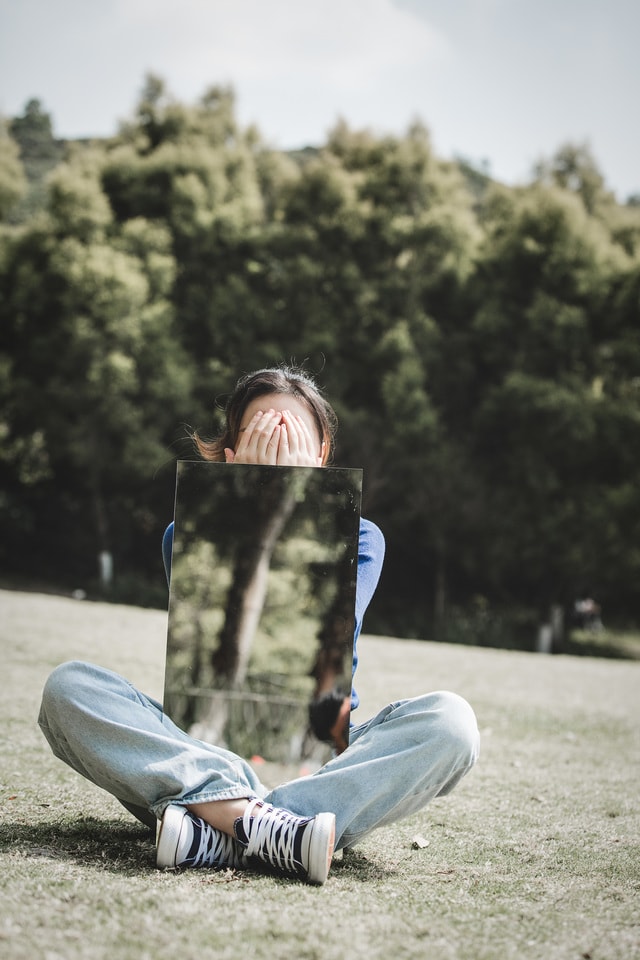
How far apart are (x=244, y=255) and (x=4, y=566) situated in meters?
6.79

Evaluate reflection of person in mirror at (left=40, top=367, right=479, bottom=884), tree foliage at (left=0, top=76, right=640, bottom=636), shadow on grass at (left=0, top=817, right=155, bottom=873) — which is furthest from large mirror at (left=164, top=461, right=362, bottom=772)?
tree foliage at (left=0, top=76, right=640, bottom=636)

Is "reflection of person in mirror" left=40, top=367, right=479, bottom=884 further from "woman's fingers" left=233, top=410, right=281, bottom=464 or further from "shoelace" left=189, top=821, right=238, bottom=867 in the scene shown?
"woman's fingers" left=233, top=410, right=281, bottom=464

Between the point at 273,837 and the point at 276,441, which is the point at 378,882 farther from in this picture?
the point at 276,441

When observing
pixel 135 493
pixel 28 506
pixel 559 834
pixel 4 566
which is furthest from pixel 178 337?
pixel 559 834

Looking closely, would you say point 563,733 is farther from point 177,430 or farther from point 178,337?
point 178,337

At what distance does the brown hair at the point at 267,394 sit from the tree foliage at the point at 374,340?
977 centimetres

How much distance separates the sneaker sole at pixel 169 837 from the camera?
6.05 ft

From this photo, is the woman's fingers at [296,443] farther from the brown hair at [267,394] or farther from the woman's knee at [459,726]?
the woman's knee at [459,726]

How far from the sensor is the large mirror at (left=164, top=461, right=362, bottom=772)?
6.77ft

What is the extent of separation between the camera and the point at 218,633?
83.2 inches

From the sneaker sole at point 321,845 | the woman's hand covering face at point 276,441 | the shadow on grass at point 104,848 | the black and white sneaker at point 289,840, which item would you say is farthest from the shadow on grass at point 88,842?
the woman's hand covering face at point 276,441

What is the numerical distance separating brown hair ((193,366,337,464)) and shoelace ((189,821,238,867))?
97cm

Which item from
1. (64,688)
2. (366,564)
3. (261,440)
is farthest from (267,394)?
(64,688)

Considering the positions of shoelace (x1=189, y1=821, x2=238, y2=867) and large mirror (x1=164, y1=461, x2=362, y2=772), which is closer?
shoelace (x1=189, y1=821, x2=238, y2=867)
